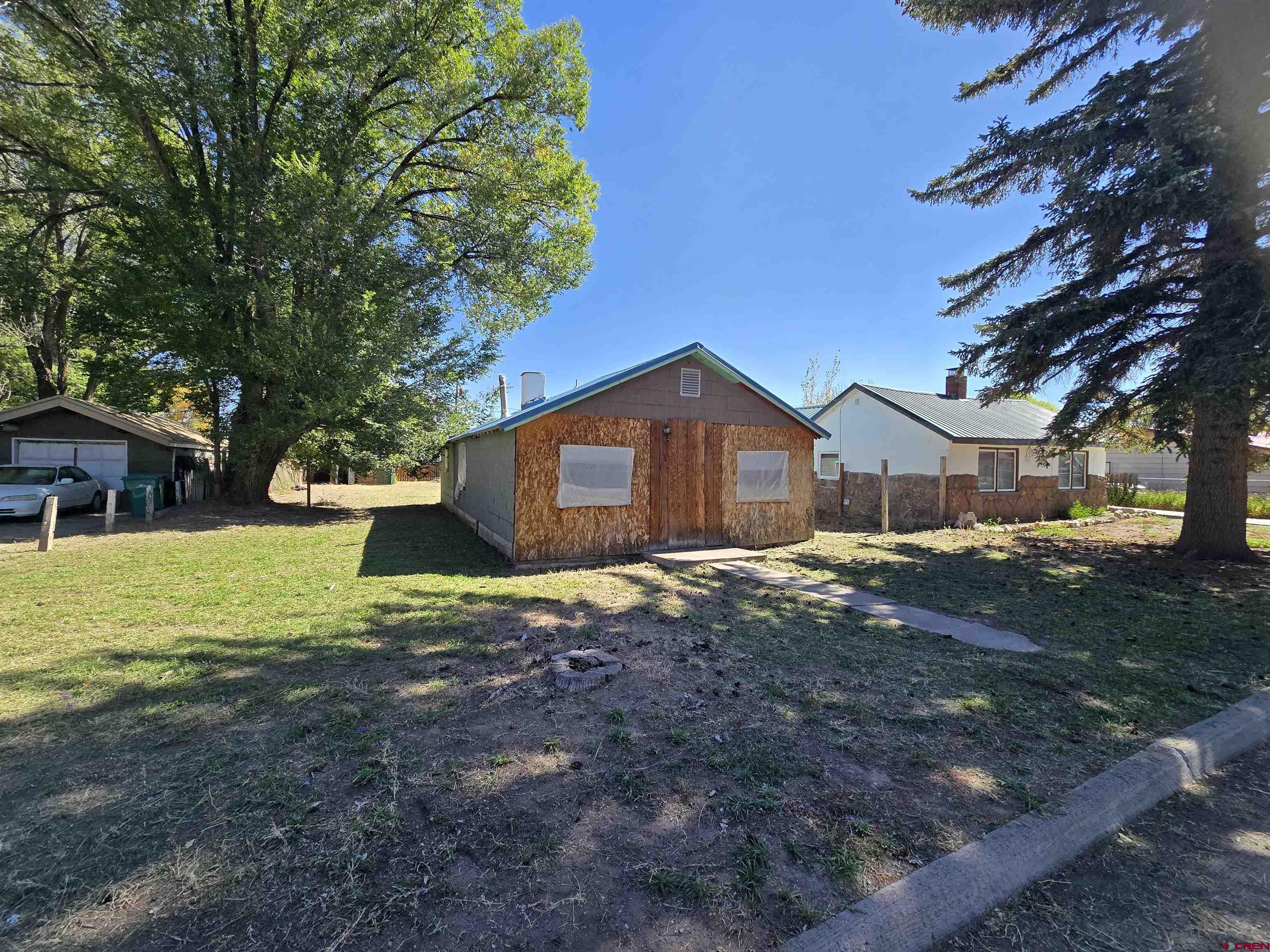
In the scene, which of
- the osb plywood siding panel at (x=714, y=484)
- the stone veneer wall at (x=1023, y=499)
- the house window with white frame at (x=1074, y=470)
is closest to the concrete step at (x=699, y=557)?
the osb plywood siding panel at (x=714, y=484)

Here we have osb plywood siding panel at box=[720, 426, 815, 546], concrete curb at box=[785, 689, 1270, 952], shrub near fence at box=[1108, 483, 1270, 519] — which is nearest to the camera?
concrete curb at box=[785, 689, 1270, 952]

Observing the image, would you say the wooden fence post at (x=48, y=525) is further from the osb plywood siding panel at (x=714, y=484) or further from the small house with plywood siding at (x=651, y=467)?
the osb plywood siding panel at (x=714, y=484)

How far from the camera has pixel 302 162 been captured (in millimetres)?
15047

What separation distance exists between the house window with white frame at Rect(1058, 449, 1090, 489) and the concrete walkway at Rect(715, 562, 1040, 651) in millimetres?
15453

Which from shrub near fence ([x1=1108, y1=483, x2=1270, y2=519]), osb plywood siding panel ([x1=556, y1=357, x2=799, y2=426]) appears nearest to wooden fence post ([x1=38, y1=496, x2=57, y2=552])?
osb plywood siding panel ([x1=556, y1=357, x2=799, y2=426])

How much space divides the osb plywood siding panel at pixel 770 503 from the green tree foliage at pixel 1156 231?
3.95m

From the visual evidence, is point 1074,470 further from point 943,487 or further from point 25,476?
point 25,476

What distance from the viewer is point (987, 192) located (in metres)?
11.9

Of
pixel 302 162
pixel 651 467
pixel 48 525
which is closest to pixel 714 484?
pixel 651 467

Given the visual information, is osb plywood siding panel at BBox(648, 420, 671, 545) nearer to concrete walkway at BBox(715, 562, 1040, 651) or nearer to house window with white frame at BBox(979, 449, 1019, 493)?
concrete walkway at BBox(715, 562, 1040, 651)

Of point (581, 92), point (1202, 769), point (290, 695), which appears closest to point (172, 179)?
point (581, 92)

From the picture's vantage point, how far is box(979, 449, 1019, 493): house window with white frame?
17.5m

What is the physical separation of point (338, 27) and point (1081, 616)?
2184 centimetres

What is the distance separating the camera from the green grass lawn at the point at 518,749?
7.07 ft
